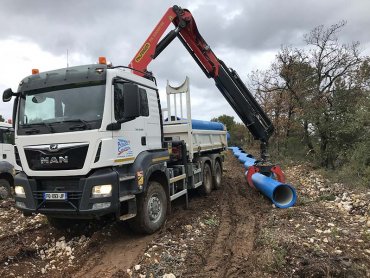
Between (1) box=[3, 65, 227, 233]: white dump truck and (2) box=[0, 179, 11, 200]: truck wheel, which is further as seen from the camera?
(2) box=[0, 179, 11, 200]: truck wheel

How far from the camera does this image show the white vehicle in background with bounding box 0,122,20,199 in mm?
10570

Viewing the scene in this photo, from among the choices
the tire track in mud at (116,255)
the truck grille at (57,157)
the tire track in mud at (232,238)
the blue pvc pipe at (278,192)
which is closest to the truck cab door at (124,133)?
the truck grille at (57,157)

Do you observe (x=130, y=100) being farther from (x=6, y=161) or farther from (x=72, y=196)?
(x=6, y=161)

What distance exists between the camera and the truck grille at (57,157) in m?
5.56

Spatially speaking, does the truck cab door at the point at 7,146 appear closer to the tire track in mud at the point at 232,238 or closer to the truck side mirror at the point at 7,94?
the truck side mirror at the point at 7,94

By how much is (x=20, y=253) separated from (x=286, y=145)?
1864 cm

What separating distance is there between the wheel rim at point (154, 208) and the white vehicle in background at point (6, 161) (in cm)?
565

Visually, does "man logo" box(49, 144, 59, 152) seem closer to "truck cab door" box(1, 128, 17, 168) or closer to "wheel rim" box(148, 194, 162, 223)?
"wheel rim" box(148, 194, 162, 223)

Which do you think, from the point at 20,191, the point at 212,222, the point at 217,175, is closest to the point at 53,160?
the point at 20,191

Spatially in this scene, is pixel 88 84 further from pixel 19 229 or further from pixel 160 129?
pixel 19 229

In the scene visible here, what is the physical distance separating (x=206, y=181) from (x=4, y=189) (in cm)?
590

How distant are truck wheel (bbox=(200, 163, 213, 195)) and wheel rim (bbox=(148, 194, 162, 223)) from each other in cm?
344

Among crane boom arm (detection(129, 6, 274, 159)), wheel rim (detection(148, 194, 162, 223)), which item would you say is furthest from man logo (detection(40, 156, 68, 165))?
crane boom arm (detection(129, 6, 274, 159))

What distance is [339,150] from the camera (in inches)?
643
